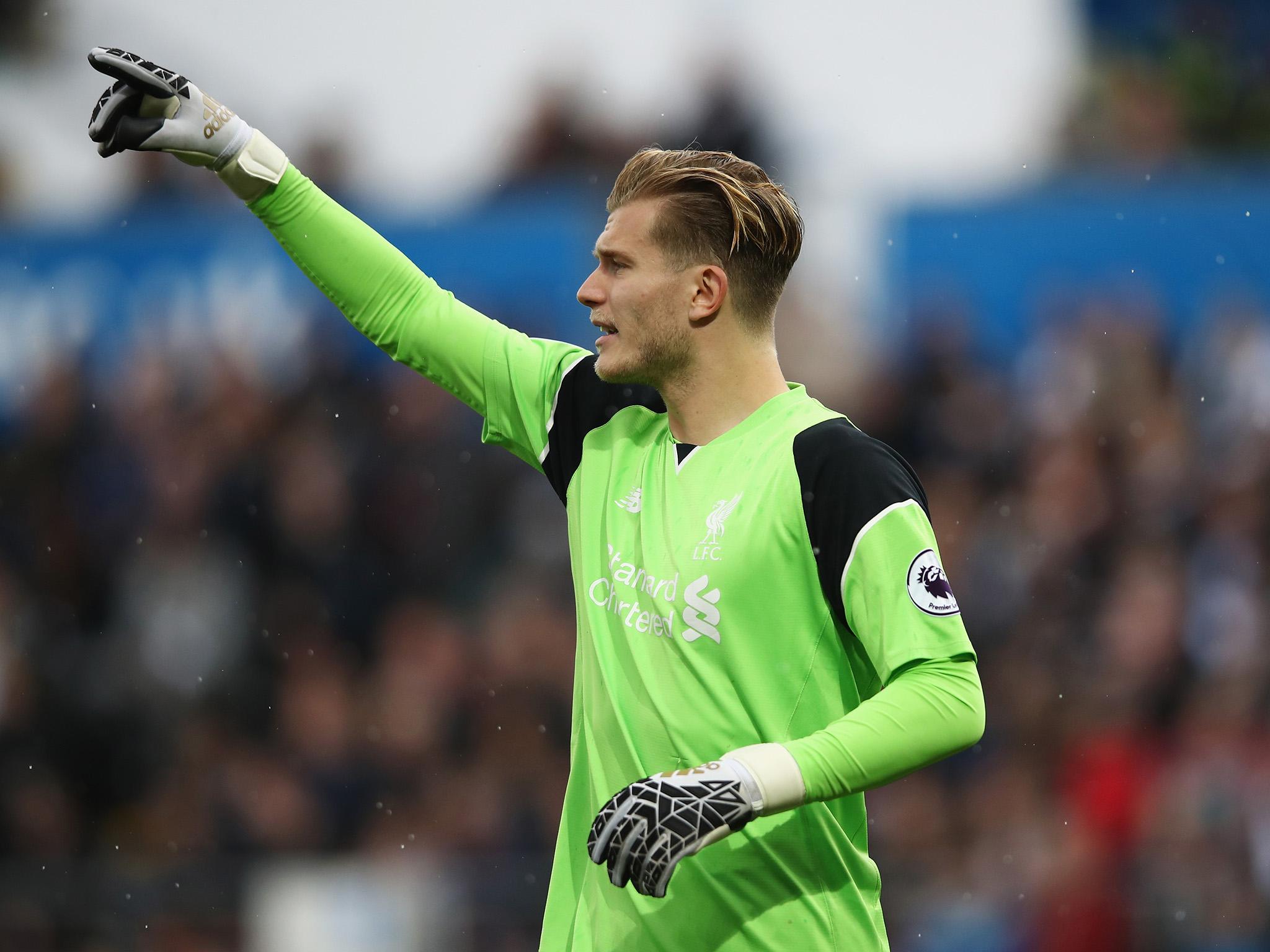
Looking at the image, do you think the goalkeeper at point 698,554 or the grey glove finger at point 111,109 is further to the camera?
the grey glove finger at point 111,109

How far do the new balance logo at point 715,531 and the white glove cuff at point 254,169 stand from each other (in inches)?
48.5

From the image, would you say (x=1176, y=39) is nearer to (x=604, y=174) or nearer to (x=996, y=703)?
(x=604, y=174)

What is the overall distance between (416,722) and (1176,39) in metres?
7.76

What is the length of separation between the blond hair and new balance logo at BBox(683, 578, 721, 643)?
60cm

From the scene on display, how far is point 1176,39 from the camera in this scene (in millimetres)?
12945

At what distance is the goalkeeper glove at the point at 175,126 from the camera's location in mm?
3635

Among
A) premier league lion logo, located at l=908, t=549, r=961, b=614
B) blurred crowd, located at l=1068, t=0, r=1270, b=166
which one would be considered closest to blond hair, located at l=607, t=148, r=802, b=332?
premier league lion logo, located at l=908, t=549, r=961, b=614

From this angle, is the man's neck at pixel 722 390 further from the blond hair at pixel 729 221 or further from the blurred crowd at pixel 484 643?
the blurred crowd at pixel 484 643

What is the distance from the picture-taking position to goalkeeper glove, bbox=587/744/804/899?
2.91 meters

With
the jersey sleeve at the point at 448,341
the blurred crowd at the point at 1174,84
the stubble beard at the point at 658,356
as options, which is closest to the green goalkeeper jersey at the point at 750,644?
the stubble beard at the point at 658,356

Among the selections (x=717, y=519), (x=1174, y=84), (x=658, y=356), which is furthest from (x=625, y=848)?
(x=1174, y=84)

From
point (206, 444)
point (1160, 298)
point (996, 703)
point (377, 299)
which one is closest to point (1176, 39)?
point (1160, 298)

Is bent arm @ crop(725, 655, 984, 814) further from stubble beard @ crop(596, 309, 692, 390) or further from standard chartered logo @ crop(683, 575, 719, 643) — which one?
stubble beard @ crop(596, 309, 692, 390)

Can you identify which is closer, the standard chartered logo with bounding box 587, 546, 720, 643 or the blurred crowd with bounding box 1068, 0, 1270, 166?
the standard chartered logo with bounding box 587, 546, 720, 643
